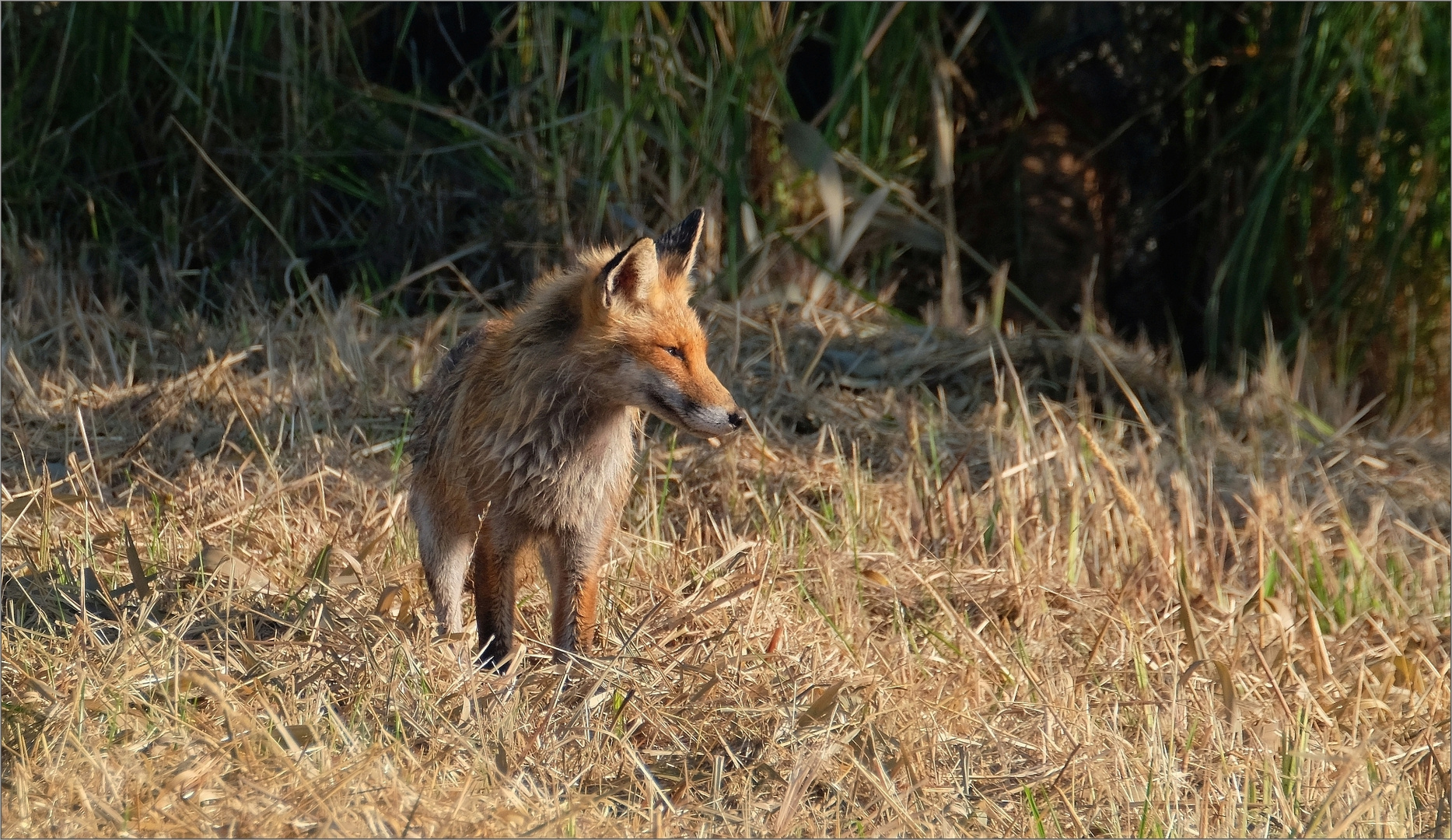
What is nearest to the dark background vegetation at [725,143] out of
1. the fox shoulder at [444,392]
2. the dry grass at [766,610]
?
the dry grass at [766,610]

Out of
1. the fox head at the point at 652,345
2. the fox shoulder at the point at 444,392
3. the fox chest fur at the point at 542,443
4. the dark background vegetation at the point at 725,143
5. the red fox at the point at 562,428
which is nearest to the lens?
the fox head at the point at 652,345

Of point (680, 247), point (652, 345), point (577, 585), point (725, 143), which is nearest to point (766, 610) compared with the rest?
point (577, 585)

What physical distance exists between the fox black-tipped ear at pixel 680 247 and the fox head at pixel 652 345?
6cm

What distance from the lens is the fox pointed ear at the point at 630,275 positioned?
11.8ft

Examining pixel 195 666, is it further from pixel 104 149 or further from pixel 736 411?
pixel 104 149

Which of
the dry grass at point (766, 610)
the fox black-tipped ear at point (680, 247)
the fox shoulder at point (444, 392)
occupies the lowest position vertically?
the dry grass at point (766, 610)

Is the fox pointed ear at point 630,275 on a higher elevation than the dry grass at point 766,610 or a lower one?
higher

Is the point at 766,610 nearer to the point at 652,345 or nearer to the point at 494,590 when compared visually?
the point at 494,590

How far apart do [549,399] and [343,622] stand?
821 mm

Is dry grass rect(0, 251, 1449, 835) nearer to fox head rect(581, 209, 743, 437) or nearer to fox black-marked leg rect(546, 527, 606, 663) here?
fox black-marked leg rect(546, 527, 606, 663)

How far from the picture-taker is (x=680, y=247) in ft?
12.8

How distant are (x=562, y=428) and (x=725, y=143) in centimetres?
415

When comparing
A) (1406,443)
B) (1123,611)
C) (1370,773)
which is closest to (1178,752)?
(1370,773)

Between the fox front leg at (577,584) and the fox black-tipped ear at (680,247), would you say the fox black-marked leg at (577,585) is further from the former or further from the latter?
the fox black-tipped ear at (680,247)
